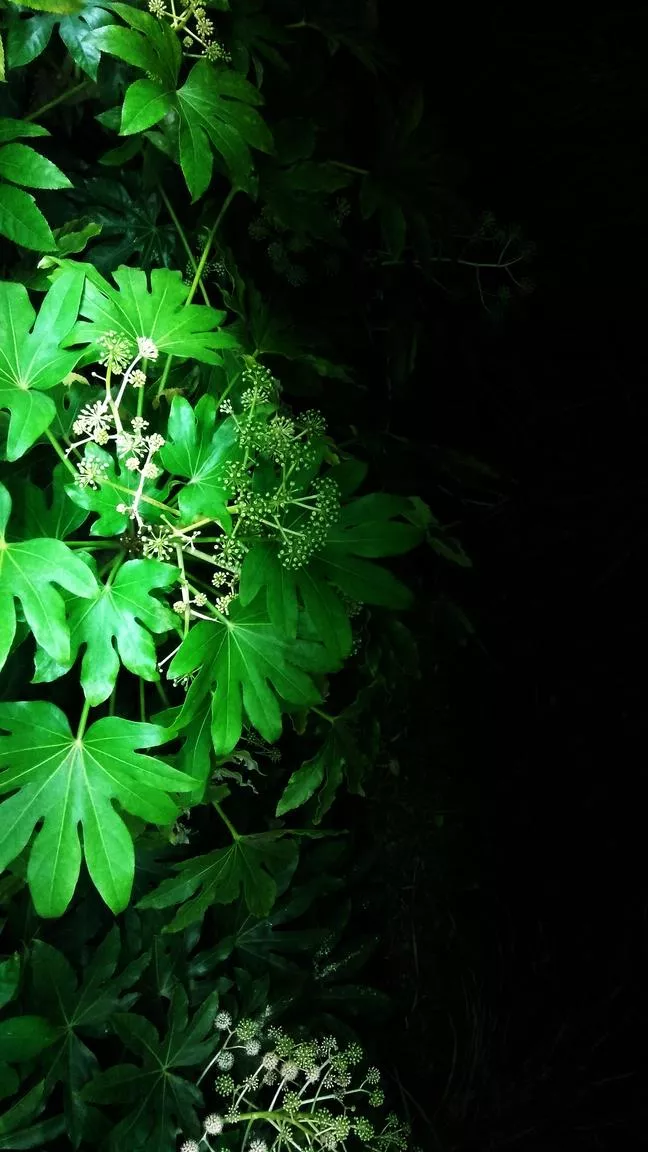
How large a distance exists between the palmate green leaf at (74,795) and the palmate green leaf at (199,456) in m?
0.26

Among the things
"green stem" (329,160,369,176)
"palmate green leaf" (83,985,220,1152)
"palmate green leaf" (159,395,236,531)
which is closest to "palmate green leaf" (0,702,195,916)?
"palmate green leaf" (159,395,236,531)

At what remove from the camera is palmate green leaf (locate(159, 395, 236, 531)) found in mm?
965

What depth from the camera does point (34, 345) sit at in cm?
91

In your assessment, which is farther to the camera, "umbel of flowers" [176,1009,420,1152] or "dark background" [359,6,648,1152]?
"dark background" [359,6,648,1152]

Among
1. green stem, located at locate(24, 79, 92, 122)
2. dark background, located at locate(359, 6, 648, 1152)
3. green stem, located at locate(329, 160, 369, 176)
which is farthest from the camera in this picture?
dark background, located at locate(359, 6, 648, 1152)

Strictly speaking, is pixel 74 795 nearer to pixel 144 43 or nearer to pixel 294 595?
pixel 294 595

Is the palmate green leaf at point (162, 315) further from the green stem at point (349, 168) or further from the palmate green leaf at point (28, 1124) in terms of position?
the palmate green leaf at point (28, 1124)

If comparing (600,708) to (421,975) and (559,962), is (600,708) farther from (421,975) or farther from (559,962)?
(421,975)

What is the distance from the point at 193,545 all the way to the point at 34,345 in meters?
0.31

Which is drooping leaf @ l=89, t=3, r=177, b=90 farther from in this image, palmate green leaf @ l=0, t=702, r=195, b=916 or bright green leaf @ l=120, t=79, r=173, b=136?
palmate green leaf @ l=0, t=702, r=195, b=916

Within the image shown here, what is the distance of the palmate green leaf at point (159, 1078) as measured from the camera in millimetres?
1208

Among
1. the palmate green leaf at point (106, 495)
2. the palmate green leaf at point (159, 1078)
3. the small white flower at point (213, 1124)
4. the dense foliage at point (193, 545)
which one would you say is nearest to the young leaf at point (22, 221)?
the dense foliage at point (193, 545)

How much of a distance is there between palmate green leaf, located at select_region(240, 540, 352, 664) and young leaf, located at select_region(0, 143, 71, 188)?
18.8 inches

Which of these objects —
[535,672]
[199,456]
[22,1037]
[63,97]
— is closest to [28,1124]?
[22,1037]
